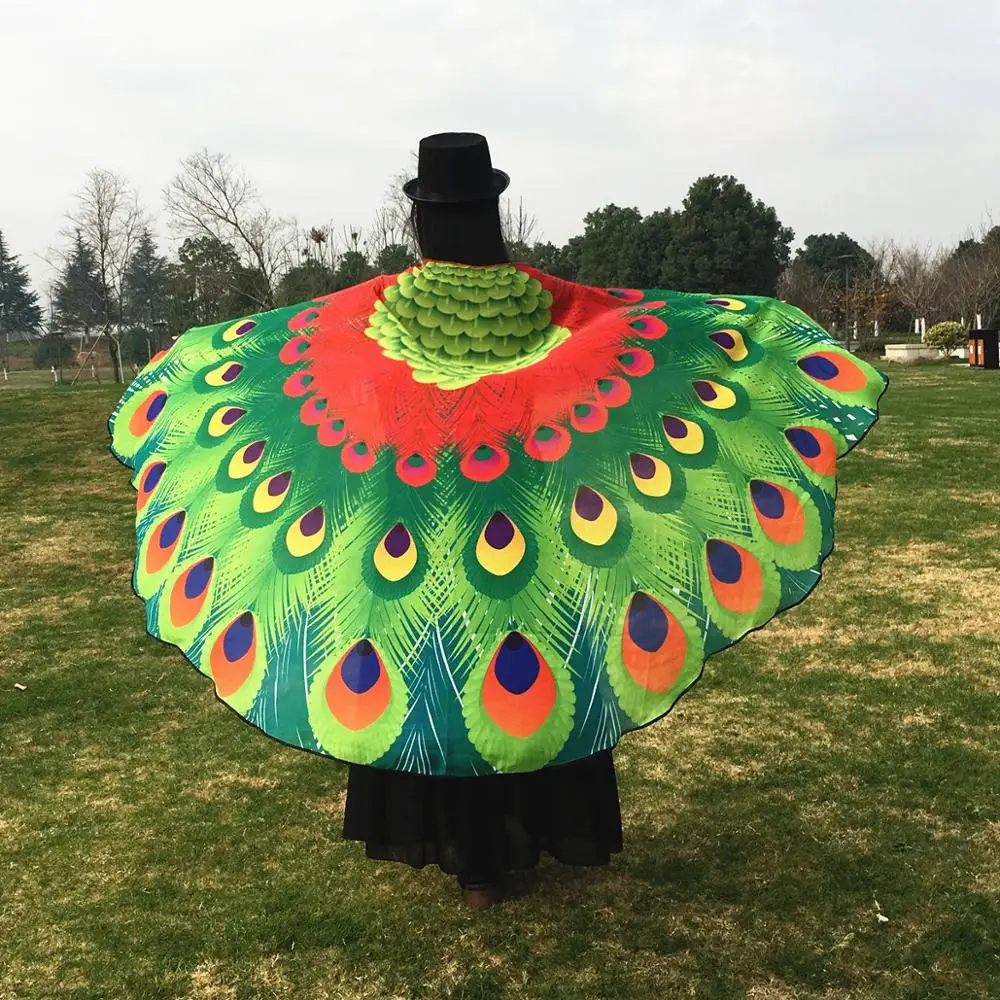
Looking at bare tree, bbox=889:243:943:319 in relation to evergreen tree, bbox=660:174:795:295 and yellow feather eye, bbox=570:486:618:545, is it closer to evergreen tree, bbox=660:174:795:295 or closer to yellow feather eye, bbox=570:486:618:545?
evergreen tree, bbox=660:174:795:295

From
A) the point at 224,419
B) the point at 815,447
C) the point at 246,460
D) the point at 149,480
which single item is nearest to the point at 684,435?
the point at 815,447

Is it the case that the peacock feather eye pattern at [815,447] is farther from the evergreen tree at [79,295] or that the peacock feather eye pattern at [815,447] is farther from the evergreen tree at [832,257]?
the evergreen tree at [832,257]

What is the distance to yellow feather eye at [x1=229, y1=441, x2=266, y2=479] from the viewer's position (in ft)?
7.48

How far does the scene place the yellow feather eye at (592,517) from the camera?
6.77 feet

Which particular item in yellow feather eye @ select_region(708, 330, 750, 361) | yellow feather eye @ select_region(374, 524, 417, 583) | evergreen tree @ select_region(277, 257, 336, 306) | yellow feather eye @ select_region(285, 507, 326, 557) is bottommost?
yellow feather eye @ select_region(374, 524, 417, 583)

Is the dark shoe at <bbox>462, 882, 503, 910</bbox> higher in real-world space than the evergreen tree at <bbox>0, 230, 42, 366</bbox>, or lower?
lower

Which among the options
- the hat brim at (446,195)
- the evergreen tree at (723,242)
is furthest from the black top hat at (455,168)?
the evergreen tree at (723,242)

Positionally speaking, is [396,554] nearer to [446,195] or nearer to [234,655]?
[234,655]

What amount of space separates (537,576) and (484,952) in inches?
57.6

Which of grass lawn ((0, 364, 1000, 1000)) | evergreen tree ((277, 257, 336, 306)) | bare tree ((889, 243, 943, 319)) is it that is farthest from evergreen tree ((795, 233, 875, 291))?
grass lawn ((0, 364, 1000, 1000))

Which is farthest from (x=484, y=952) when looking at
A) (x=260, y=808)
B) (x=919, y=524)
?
(x=919, y=524)

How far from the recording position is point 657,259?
41.7 m

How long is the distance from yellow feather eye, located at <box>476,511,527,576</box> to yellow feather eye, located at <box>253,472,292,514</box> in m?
0.50

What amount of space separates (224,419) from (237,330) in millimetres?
435
